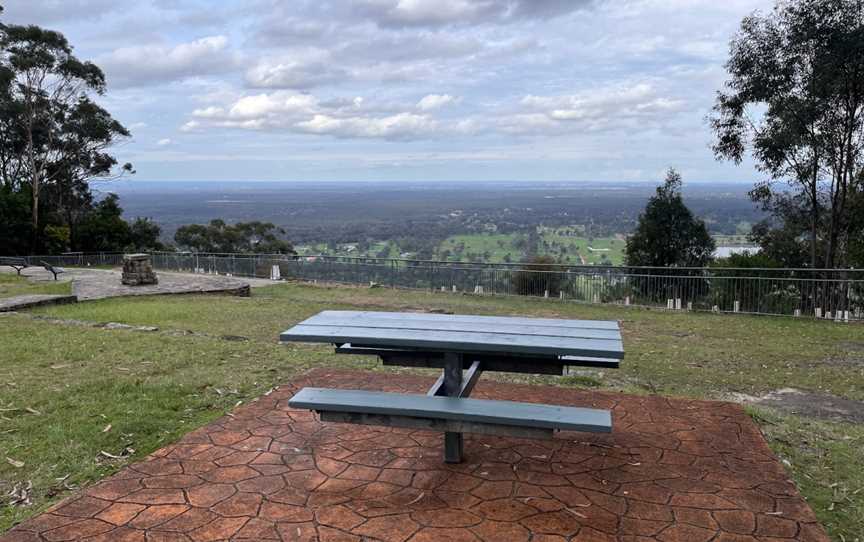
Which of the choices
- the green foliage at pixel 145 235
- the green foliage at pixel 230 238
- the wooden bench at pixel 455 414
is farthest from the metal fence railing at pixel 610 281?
the green foliage at pixel 230 238

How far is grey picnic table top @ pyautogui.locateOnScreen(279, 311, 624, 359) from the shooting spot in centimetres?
353

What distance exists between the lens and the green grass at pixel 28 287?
46.6ft

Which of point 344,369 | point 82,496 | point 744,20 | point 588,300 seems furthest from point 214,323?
point 744,20

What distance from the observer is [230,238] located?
4428cm

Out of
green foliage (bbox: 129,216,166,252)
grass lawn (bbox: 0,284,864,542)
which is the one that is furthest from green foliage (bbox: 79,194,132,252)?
grass lawn (bbox: 0,284,864,542)

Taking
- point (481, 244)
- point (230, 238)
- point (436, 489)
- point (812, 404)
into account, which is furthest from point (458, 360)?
point (230, 238)

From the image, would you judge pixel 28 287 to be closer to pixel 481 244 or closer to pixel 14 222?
pixel 14 222

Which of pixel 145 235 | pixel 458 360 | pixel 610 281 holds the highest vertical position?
pixel 145 235

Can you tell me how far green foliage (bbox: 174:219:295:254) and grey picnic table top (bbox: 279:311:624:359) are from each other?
39.8m

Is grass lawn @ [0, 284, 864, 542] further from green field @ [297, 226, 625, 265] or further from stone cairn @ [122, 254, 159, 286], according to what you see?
green field @ [297, 226, 625, 265]

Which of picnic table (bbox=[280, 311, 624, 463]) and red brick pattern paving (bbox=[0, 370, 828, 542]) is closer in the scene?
red brick pattern paving (bbox=[0, 370, 828, 542])

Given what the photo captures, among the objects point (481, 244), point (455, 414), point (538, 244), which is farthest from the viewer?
point (481, 244)

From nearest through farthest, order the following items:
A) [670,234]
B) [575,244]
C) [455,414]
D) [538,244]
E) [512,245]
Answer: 1. [455,414]
2. [670,234]
3. [538,244]
4. [575,244]
5. [512,245]

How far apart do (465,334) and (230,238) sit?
4290 cm
